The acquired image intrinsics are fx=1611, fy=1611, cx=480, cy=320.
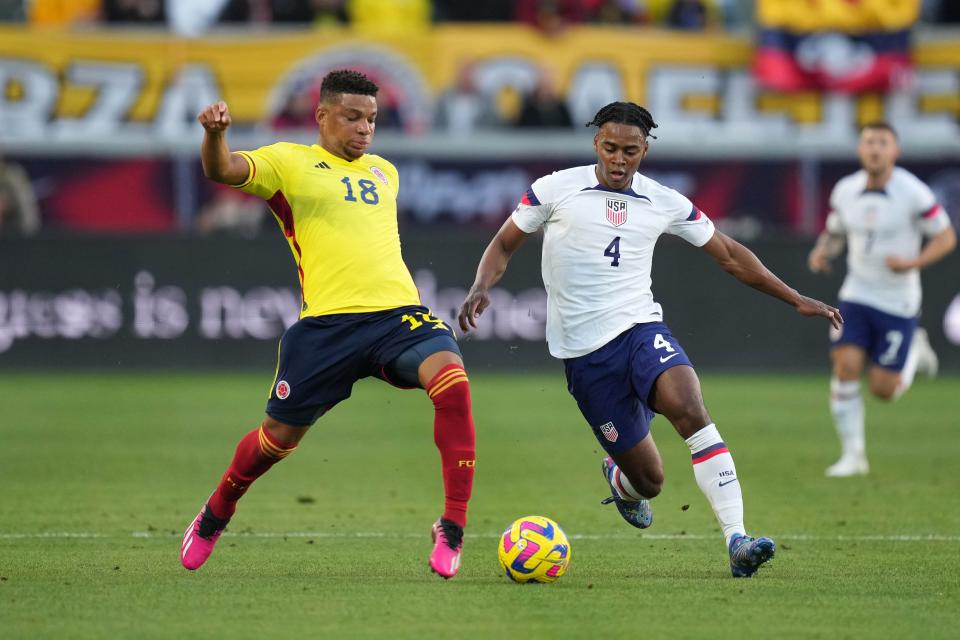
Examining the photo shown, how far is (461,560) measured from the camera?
8.16 metres

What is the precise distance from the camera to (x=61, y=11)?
23.3 m

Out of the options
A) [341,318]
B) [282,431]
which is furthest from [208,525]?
[341,318]

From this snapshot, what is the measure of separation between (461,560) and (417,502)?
2.29 meters

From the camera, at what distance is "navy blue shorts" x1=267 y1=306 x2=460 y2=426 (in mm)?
7590

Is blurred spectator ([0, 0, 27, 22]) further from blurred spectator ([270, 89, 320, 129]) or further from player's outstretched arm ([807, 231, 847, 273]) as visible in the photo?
player's outstretched arm ([807, 231, 847, 273])

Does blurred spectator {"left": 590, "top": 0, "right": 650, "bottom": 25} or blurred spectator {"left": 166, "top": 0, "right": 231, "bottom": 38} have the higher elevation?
blurred spectator {"left": 590, "top": 0, "right": 650, "bottom": 25}

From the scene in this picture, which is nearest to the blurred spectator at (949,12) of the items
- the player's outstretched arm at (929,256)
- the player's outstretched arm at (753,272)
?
the player's outstretched arm at (929,256)

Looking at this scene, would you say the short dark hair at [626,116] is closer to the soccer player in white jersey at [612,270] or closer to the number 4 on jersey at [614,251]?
the soccer player in white jersey at [612,270]

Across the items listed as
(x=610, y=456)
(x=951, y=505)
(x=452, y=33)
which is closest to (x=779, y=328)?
(x=452, y=33)

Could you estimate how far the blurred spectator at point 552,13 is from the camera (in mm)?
22906

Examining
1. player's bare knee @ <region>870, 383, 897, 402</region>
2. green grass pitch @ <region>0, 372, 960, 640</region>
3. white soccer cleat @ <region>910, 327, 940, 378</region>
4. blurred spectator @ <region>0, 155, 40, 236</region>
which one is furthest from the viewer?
blurred spectator @ <region>0, 155, 40, 236</region>

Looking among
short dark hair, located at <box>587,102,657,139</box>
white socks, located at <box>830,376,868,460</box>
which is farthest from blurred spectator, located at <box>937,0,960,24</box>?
short dark hair, located at <box>587,102,657,139</box>

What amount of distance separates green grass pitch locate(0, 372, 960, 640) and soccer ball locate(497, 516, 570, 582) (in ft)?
0.29

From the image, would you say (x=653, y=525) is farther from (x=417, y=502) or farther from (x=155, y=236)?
(x=155, y=236)
